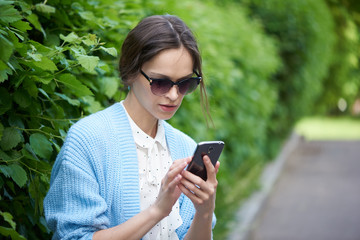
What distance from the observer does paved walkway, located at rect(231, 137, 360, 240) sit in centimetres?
648

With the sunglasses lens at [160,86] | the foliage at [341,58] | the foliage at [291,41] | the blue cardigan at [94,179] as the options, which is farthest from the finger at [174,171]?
the foliage at [341,58]

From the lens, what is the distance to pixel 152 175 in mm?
2211

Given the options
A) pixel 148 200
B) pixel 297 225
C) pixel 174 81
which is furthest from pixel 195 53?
pixel 297 225

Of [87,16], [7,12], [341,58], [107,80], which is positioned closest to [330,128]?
[341,58]

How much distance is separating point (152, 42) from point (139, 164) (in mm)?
482

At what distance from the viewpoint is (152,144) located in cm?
225

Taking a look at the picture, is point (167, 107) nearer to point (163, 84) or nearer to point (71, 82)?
point (163, 84)

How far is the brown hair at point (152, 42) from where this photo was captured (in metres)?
2.11

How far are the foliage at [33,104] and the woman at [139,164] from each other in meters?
0.22

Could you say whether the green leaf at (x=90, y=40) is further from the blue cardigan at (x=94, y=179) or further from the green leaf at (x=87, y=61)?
the blue cardigan at (x=94, y=179)

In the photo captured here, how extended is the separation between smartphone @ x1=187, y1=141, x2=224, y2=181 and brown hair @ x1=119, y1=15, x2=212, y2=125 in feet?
1.25

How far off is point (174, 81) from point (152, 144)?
0.29 meters

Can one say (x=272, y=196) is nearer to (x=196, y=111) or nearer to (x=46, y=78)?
(x=196, y=111)

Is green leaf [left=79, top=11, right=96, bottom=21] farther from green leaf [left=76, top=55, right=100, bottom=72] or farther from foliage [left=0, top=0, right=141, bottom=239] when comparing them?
green leaf [left=76, top=55, right=100, bottom=72]
